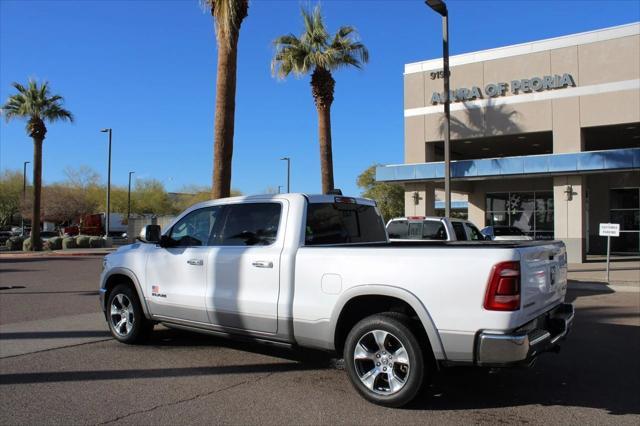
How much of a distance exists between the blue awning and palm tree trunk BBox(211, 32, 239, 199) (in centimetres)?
1521

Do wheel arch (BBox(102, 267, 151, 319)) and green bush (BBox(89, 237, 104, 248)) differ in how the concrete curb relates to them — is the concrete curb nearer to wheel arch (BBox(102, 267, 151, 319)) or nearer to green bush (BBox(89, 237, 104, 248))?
wheel arch (BBox(102, 267, 151, 319))

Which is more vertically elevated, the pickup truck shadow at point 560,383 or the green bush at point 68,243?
the green bush at point 68,243

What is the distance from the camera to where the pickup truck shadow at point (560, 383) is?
16.3 feet

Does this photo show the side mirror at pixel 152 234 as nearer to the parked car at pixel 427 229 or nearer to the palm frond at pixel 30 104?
the parked car at pixel 427 229

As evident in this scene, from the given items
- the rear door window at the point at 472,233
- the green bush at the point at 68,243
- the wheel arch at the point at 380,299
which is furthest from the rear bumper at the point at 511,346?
the green bush at the point at 68,243

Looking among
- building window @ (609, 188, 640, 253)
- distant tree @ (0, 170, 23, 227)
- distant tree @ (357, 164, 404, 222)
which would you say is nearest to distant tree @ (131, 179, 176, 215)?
distant tree @ (0, 170, 23, 227)

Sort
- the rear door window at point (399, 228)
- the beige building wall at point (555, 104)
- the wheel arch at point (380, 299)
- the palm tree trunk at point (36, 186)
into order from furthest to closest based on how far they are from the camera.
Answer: the palm tree trunk at point (36, 186)
the beige building wall at point (555, 104)
the rear door window at point (399, 228)
the wheel arch at point (380, 299)

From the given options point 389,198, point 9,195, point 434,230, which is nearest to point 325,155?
point 434,230

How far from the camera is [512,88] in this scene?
85.6 ft

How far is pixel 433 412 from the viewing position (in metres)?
4.68

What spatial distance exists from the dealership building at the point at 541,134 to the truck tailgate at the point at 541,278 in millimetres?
19827

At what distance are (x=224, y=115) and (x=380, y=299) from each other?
887 cm

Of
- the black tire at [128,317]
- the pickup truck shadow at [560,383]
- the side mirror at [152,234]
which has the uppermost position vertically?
the side mirror at [152,234]

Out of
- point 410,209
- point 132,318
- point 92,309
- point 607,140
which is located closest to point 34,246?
point 410,209
